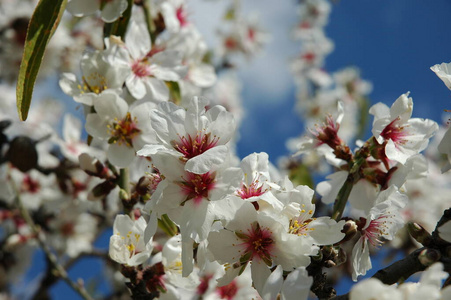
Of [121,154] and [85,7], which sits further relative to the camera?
[85,7]

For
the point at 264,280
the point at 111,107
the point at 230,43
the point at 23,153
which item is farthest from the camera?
the point at 230,43

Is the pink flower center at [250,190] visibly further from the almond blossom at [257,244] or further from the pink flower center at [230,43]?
the pink flower center at [230,43]

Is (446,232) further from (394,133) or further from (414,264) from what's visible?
(394,133)

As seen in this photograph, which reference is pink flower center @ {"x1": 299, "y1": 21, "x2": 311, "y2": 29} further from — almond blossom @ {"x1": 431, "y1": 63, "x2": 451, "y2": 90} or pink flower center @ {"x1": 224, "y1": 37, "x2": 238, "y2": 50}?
almond blossom @ {"x1": 431, "y1": 63, "x2": 451, "y2": 90}

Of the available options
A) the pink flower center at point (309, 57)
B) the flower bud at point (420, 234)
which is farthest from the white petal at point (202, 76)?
the pink flower center at point (309, 57)

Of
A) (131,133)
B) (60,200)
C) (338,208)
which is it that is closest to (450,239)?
(338,208)

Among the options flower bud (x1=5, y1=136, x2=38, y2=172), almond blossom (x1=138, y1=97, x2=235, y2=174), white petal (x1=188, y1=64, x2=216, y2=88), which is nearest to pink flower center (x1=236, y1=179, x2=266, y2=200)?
almond blossom (x1=138, y1=97, x2=235, y2=174)

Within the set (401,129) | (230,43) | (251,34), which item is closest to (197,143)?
(401,129)
